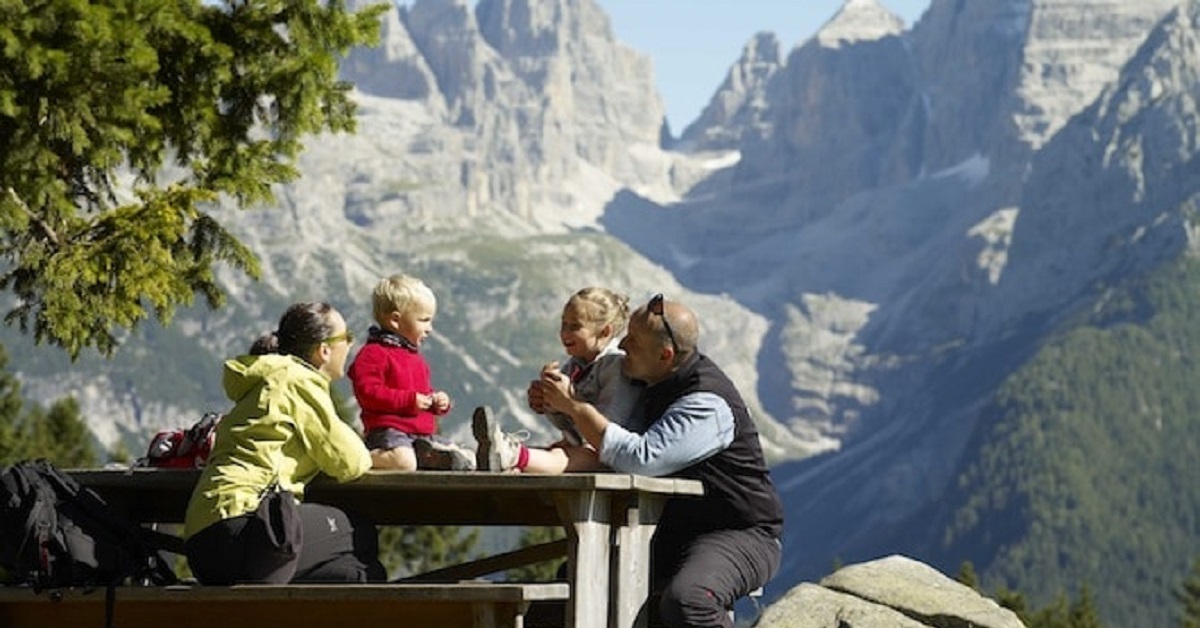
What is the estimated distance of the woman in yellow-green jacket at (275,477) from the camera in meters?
9.13

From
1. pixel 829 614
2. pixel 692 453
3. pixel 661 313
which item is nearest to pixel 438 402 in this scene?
pixel 661 313

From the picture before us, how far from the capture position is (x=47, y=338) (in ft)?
49.8

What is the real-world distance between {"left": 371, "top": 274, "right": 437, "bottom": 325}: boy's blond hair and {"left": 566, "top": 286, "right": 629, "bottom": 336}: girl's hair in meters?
0.81

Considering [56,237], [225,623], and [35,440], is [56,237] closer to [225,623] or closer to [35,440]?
[225,623]

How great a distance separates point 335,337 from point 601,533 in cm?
155

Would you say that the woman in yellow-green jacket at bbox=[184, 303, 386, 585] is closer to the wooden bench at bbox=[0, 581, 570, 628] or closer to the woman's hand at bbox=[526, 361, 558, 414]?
the wooden bench at bbox=[0, 581, 570, 628]

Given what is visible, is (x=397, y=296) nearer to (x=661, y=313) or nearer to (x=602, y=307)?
(x=602, y=307)

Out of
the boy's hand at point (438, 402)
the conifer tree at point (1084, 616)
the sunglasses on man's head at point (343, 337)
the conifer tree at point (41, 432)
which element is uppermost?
the sunglasses on man's head at point (343, 337)

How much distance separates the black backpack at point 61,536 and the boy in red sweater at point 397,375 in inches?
62.1

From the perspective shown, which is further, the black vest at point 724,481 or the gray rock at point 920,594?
the gray rock at point 920,594

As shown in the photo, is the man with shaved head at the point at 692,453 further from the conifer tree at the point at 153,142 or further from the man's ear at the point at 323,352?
the conifer tree at the point at 153,142

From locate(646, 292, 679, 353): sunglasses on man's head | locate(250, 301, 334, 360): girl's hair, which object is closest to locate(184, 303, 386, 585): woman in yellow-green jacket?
locate(250, 301, 334, 360): girl's hair

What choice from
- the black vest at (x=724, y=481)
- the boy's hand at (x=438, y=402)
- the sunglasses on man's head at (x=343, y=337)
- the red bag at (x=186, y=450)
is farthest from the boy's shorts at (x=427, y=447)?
the red bag at (x=186, y=450)

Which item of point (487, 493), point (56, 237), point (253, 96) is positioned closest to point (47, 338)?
point (56, 237)
